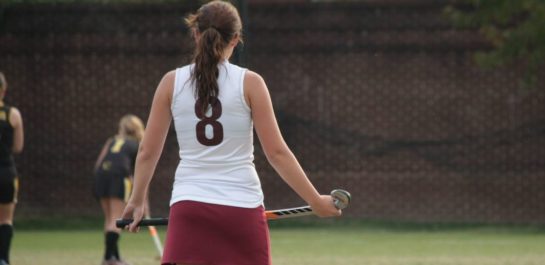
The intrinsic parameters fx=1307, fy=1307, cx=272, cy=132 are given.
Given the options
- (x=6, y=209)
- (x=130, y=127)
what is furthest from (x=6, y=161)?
(x=130, y=127)

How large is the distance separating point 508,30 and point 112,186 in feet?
29.5

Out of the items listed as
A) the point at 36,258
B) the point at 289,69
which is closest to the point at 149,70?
the point at 289,69

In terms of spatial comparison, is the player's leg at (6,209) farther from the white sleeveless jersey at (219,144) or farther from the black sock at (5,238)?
the white sleeveless jersey at (219,144)

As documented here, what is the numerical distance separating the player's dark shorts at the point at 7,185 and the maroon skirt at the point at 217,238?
636 centimetres

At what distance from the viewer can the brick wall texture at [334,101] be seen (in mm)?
21734

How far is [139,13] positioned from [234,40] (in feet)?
55.3

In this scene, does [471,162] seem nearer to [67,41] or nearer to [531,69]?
[531,69]

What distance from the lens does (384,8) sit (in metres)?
21.7

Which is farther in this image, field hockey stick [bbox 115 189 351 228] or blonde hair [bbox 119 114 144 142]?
blonde hair [bbox 119 114 144 142]

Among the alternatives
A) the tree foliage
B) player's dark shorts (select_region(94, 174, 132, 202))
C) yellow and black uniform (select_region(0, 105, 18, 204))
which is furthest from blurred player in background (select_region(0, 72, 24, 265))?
the tree foliage

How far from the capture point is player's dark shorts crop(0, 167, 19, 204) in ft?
38.2

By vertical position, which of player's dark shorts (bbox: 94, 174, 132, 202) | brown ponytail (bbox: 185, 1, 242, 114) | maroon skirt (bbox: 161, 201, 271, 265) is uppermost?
brown ponytail (bbox: 185, 1, 242, 114)

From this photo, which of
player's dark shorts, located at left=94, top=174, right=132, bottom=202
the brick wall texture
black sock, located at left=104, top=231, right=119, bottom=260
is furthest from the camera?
the brick wall texture

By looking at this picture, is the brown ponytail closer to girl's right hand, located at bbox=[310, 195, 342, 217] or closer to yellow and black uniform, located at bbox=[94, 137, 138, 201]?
girl's right hand, located at bbox=[310, 195, 342, 217]
